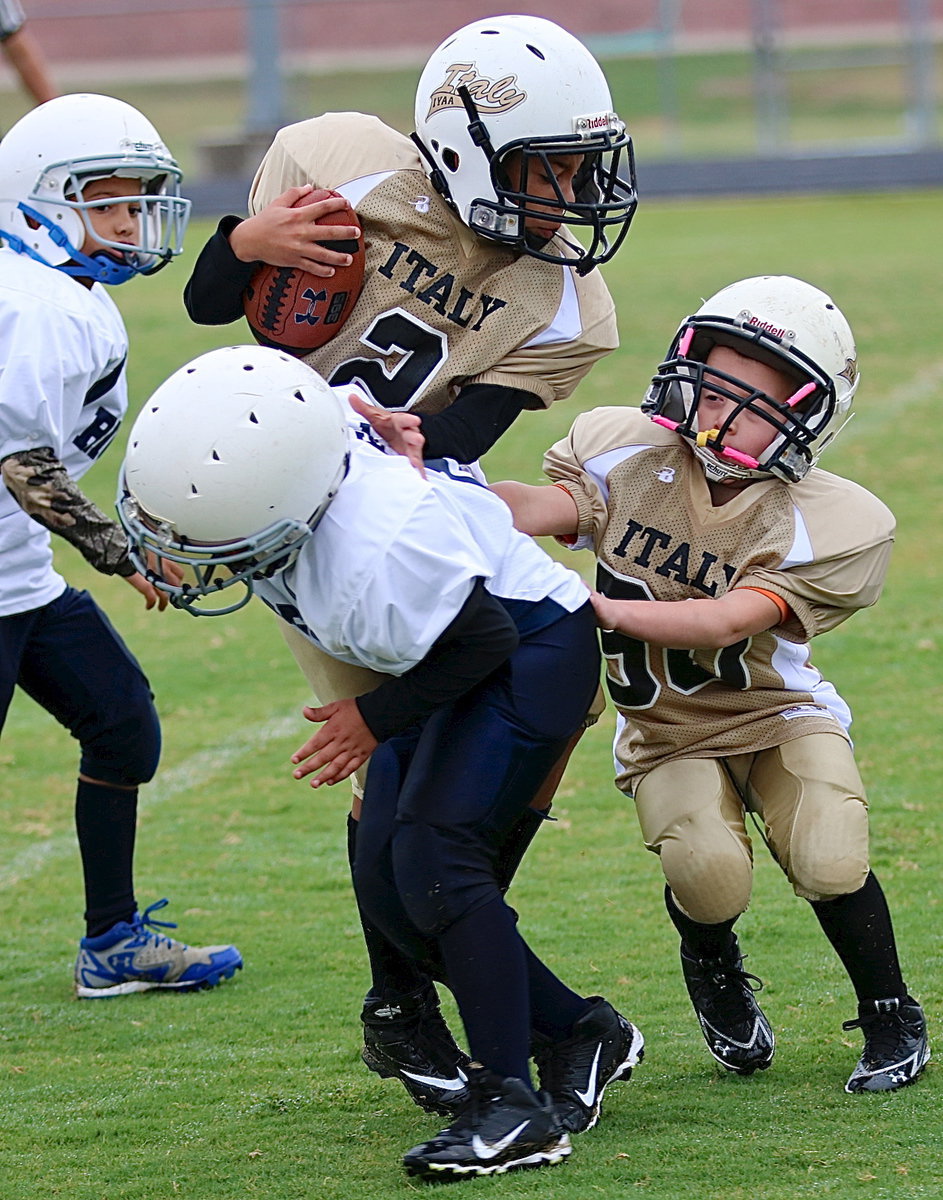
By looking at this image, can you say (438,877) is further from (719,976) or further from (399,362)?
(399,362)

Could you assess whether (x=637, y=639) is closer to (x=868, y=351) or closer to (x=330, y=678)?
(x=330, y=678)

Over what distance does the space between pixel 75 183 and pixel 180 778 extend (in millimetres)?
2258

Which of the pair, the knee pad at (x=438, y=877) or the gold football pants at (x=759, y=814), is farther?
the gold football pants at (x=759, y=814)

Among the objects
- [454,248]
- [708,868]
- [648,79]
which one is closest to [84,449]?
[454,248]

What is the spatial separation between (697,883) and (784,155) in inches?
776

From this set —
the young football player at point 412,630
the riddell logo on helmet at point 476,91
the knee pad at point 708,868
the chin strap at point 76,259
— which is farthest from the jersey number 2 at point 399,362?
the knee pad at point 708,868

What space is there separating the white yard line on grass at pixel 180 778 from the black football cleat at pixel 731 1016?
6.86ft

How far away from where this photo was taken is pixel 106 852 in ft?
12.6

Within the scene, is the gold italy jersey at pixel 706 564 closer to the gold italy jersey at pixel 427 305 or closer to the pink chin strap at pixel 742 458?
the pink chin strap at pixel 742 458

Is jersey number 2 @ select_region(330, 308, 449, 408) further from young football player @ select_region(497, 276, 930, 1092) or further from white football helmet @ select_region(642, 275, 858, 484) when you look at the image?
white football helmet @ select_region(642, 275, 858, 484)

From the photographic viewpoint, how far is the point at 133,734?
12.5 ft

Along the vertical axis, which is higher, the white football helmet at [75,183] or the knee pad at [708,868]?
the white football helmet at [75,183]

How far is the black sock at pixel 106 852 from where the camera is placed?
152 inches

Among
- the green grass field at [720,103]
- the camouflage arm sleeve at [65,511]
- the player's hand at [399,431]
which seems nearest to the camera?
the player's hand at [399,431]
